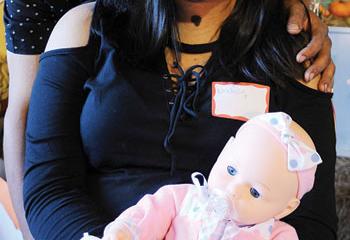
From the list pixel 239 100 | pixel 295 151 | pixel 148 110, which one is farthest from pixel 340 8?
pixel 295 151

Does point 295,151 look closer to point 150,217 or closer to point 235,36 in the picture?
point 150,217

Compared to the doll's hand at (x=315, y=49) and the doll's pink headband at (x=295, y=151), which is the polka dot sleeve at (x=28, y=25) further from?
the doll's pink headband at (x=295, y=151)

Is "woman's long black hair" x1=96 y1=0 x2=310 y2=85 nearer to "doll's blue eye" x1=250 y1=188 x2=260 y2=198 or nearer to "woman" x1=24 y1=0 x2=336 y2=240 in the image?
"woman" x1=24 y1=0 x2=336 y2=240

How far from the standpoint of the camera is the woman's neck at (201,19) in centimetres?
110

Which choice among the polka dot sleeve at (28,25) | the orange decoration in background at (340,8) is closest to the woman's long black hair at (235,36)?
the polka dot sleeve at (28,25)

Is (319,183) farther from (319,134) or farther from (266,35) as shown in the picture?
(266,35)

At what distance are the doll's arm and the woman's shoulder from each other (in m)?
0.45

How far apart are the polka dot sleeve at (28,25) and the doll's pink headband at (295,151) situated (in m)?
0.80

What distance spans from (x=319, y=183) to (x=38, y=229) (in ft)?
1.92

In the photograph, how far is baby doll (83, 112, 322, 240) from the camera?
0.65 meters

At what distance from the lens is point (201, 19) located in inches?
43.7

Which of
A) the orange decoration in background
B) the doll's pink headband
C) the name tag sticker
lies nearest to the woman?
the name tag sticker

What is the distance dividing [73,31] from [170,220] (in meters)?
0.54

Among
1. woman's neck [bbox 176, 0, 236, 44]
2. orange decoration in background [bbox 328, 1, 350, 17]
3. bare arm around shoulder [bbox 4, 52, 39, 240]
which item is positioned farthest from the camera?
orange decoration in background [bbox 328, 1, 350, 17]
